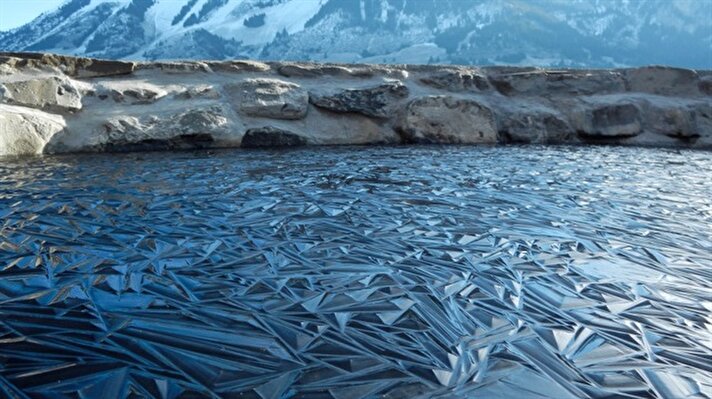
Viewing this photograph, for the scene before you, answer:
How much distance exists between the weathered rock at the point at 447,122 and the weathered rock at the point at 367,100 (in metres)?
0.28

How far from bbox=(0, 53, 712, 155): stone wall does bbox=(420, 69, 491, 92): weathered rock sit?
0.02 metres

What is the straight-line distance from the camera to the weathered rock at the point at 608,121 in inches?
310

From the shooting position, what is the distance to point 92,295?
1645mm

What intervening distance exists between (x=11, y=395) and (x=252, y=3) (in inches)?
7018

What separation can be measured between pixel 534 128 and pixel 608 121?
1.46m

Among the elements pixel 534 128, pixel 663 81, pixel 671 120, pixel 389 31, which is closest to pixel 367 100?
pixel 534 128

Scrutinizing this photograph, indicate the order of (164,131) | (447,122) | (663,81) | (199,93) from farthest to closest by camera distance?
(663,81), (447,122), (199,93), (164,131)

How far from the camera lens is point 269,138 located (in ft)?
20.4

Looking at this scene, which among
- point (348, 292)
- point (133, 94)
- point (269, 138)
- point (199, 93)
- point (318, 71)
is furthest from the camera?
point (318, 71)

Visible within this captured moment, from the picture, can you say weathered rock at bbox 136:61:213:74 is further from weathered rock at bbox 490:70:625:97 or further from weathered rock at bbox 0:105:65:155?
weathered rock at bbox 490:70:625:97

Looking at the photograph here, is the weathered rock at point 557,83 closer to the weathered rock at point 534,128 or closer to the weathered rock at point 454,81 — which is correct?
the weathered rock at point 454,81

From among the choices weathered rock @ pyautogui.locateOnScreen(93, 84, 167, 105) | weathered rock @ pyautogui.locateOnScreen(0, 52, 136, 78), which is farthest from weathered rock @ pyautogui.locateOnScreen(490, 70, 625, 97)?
weathered rock @ pyautogui.locateOnScreen(0, 52, 136, 78)

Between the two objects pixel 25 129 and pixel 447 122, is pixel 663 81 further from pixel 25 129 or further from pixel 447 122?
pixel 25 129

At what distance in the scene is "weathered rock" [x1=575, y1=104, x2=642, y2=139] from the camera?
788 centimetres
